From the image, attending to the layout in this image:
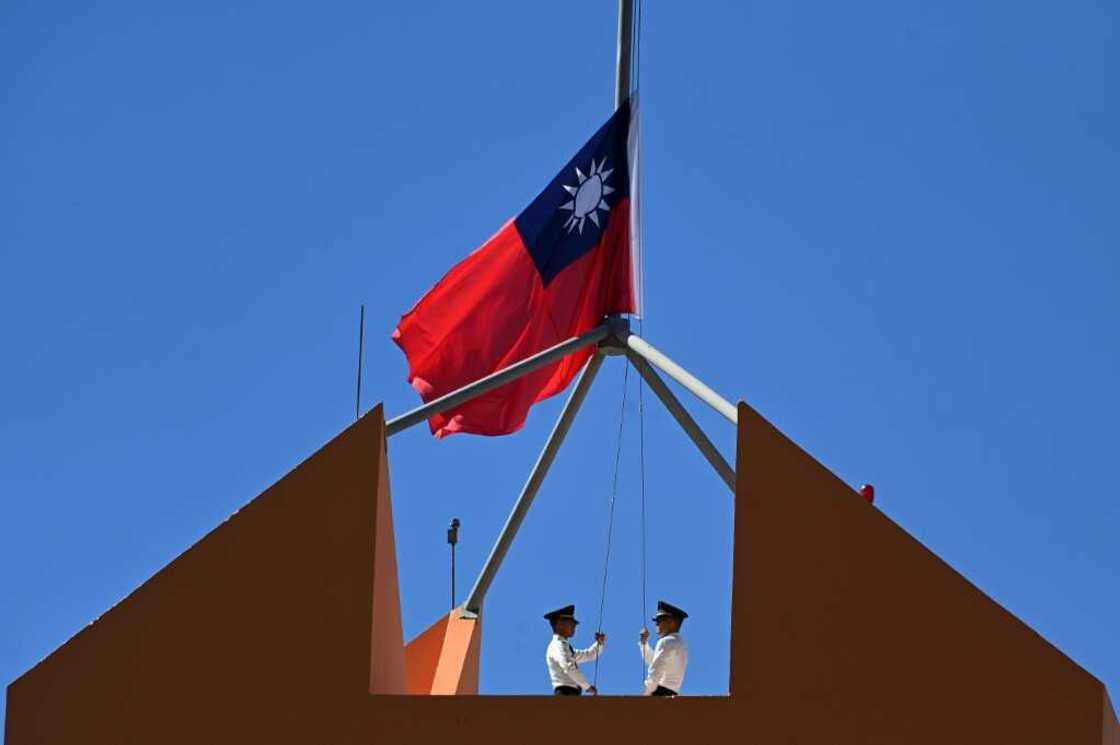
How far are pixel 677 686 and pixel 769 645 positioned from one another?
2.41m

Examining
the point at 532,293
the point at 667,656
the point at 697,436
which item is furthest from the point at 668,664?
the point at 532,293

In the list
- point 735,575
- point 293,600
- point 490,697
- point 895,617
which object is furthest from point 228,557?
point 895,617

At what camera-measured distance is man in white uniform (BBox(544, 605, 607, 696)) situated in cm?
1838

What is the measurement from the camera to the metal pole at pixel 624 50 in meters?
21.2

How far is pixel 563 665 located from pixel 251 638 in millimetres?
3227

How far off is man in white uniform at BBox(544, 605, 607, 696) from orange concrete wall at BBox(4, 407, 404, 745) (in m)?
2.53

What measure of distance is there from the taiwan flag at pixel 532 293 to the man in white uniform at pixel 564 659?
298cm

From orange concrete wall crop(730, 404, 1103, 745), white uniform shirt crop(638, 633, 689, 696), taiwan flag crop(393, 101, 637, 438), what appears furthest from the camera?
taiwan flag crop(393, 101, 637, 438)

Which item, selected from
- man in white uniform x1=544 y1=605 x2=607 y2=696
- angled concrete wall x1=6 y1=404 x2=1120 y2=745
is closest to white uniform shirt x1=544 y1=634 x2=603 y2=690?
man in white uniform x1=544 y1=605 x2=607 y2=696

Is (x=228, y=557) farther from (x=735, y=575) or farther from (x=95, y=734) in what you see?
(x=735, y=575)

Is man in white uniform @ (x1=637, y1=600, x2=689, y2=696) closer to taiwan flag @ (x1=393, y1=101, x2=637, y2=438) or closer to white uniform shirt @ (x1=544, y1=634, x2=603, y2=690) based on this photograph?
white uniform shirt @ (x1=544, y1=634, x2=603, y2=690)

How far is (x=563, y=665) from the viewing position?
18422 millimetres

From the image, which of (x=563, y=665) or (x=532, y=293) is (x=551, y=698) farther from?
(x=532, y=293)

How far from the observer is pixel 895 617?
15.5m
